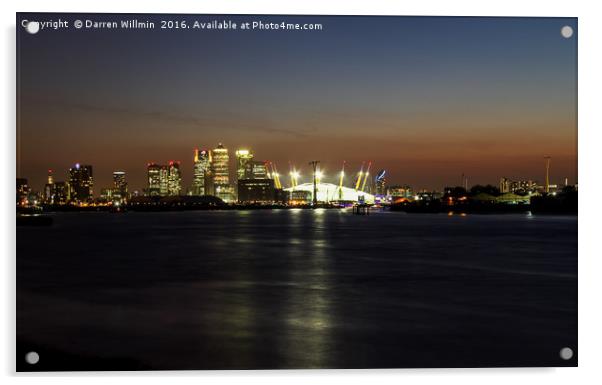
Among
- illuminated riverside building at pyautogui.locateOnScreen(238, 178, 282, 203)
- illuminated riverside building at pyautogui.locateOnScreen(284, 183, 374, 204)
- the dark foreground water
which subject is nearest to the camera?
the dark foreground water

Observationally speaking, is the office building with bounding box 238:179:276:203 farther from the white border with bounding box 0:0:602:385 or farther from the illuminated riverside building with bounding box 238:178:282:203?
the white border with bounding box 0:0:602:385

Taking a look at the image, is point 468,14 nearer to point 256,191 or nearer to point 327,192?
point 256,191

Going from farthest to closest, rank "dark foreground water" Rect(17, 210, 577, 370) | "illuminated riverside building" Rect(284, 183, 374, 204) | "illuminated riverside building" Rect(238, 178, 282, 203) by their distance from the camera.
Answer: "illuminated riverside building" Rect(284, 183, 374, 204)
"illuminated riverside building" Rect(238, 178, 282, 203)
"dark foreground water" Rect(17, 210, 577, 370)

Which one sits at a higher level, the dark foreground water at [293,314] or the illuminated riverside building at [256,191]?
the illuminated riverside building at [256,191]

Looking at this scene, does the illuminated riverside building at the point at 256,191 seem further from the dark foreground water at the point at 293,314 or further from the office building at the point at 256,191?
the dark foreground water at the point at 293,314

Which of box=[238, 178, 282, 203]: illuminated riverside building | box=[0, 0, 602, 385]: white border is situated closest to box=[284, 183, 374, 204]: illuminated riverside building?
box=[238, 178, 282, 203]: illuminated riverside building

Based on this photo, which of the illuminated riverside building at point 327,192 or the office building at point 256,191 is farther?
the illuminated riverside building at point 327,192

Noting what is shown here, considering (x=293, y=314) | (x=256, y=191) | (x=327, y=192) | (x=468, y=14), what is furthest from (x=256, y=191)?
(x=468, y=14)

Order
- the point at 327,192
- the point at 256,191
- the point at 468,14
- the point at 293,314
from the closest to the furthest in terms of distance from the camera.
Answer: the point at 468,14
the point at 293,314
the point at 256,191
the point at 327,192

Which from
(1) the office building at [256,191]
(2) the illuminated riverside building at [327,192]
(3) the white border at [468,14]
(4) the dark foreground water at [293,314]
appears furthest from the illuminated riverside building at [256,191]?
(3) the white border at [468,14]

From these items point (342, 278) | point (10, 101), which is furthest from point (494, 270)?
point (10, 101)
